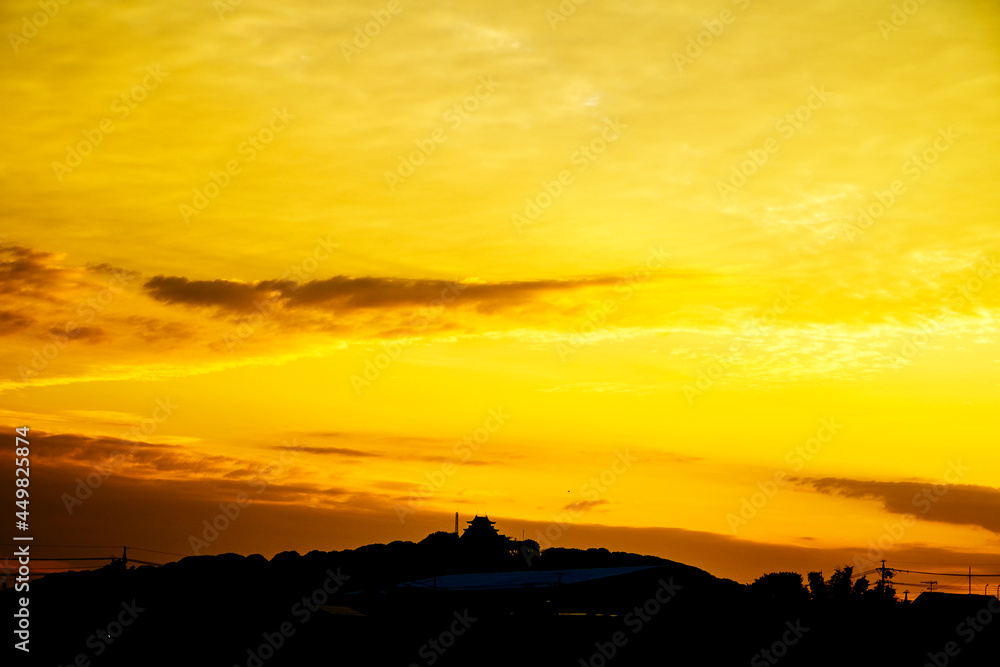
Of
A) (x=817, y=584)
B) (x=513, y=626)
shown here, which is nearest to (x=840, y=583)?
(x=817, y=584)

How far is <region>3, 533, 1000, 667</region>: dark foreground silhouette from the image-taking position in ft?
168

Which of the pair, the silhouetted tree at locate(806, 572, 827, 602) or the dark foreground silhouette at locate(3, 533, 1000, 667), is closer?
the dark foreground silhouette at locate(3, 533, 1000, 667)

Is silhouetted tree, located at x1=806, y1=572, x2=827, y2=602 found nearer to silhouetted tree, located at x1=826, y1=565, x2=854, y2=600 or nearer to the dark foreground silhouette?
silhouetted tree, located at x1=826, y1=565, x2=854, y2=600

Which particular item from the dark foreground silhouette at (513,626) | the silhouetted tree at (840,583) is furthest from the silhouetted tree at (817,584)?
the dark foreground silhouette at (513,626)

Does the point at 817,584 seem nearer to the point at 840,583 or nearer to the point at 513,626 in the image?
the point at 840,583

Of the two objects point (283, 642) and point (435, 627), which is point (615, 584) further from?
point (283, 642)

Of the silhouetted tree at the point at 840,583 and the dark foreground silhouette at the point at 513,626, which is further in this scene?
the silhouetted tree at the point at 840,583

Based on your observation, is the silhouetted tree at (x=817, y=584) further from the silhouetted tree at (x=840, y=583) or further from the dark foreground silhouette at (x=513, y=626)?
the dark foreground silhouette at (x=513, y=626)

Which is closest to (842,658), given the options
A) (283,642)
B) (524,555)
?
(283,642)

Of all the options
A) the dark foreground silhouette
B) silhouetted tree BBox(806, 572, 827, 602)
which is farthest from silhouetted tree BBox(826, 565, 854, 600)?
the dark foreground silhouette

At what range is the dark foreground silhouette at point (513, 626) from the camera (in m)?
51.2

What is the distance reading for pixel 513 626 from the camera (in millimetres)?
54906

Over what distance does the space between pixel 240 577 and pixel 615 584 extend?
20.3m

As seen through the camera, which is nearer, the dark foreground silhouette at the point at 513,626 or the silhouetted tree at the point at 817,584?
the dark foreground silhouette at the point at 513,626
